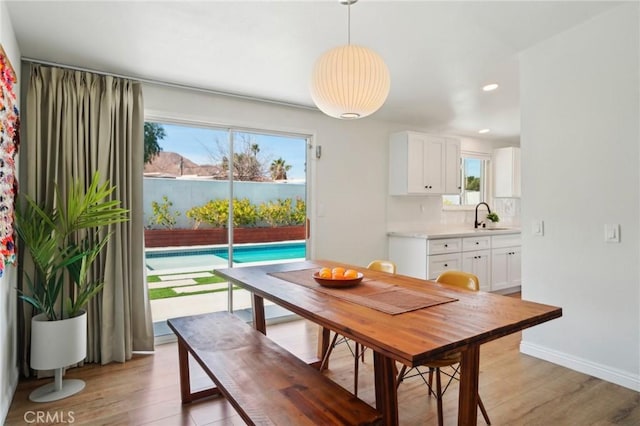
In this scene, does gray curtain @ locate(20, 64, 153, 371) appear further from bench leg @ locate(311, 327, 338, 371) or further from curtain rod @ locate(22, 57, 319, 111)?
bench leg @ locate(311, 327, 338, 371)

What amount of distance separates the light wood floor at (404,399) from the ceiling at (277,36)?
94.8 inches

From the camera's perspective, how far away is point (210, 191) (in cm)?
377

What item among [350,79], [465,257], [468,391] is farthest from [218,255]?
[465,257]

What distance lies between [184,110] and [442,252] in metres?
3.33

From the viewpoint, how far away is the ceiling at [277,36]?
7.18 ft

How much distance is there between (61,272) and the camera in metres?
2.80

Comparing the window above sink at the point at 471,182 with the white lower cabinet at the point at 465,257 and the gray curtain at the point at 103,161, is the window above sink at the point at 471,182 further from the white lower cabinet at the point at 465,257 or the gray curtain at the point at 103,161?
the gray curtain at the point at 103,161

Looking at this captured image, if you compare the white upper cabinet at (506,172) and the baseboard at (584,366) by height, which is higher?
the white upper cabinet at (506,172)

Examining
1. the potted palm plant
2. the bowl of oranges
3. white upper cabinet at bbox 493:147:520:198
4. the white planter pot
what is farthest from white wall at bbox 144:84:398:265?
white upper cabinet at bbox 493:147:520:198

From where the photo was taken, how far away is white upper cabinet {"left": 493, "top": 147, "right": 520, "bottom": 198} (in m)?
6.04

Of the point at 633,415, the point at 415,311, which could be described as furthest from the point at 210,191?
the point at 633,415

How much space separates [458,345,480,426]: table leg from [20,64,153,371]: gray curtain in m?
2.65

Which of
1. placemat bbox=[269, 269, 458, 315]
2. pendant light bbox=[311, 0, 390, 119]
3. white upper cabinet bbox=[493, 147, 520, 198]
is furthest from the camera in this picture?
white upper cabinet bbox=[493, 147, 520, 198]

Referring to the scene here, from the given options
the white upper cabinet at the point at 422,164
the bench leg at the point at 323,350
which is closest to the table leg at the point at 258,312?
the bench leg at the point at 323,350
